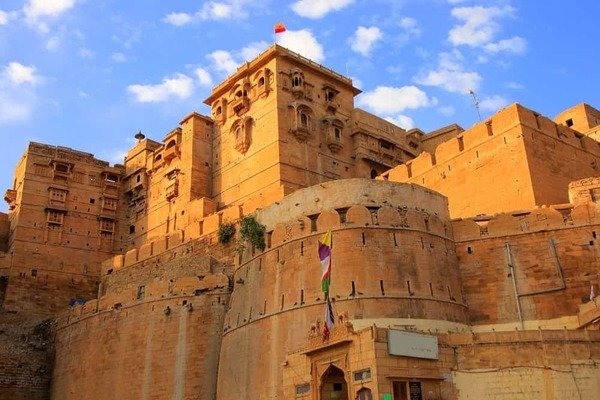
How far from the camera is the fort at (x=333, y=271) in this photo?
14.8 metres

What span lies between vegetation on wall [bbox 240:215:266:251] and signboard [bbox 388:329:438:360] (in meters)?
7.84

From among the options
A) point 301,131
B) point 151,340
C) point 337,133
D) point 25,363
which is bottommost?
point 151,340

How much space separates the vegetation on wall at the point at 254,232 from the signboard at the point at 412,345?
25.7 ft

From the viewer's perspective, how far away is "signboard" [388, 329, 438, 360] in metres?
14.2

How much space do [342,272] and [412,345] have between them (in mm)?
4606

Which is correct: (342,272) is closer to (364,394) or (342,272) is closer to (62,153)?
(364,394)

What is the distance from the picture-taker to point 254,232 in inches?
850

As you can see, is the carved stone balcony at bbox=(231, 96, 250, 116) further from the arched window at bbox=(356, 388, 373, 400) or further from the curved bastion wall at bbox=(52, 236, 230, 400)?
the arched window at bbox=(356, 388, 373, 400)

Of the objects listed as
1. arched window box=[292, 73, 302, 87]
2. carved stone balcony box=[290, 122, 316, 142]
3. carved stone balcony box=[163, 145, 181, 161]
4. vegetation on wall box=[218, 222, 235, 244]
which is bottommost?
vegetation on wall box=[218, 222, 235, 244]

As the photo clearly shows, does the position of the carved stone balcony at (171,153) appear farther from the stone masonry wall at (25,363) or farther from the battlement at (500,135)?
the battlement at (500,135)

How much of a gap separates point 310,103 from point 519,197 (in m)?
15.3

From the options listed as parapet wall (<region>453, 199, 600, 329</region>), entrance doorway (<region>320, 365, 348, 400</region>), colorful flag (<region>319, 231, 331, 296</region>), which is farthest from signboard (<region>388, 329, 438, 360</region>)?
parapet wall (<region>453, 199, 600, 329</region>)

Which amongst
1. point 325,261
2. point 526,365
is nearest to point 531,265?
point 526,365

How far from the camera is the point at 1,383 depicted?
27.0 meters
